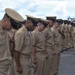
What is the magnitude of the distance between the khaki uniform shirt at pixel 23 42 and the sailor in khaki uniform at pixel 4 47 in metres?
0.65

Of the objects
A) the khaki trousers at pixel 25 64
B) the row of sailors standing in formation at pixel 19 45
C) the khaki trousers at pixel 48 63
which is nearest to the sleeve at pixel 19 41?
the row of sailors standing in formation at pixel 19 45

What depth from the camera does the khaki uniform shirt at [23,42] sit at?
652 cm

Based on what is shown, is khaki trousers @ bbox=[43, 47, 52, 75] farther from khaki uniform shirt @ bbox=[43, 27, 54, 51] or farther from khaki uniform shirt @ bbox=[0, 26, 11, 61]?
khaki uniform shirt @ bbox=[0, 26, 11, 61]

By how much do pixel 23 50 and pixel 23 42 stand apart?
141mm

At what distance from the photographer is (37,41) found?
8008 mm

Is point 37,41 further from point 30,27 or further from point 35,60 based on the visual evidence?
point 30,27

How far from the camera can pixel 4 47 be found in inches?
229

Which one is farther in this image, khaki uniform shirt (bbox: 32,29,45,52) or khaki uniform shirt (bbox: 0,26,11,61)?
khaki uniform shirt (bbox: 32,29,45,52)

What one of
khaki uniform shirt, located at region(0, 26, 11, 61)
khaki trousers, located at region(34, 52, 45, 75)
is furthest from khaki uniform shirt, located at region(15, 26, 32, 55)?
Answer: khaki trousers, located at region(34, 52, 45, 75)

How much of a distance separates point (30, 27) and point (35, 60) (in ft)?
4.32

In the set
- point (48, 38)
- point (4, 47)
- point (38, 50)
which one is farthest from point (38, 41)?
point (4, 47)

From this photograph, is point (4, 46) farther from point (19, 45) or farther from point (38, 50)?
point (38, 50)

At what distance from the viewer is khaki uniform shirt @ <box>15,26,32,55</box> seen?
21.4 feet

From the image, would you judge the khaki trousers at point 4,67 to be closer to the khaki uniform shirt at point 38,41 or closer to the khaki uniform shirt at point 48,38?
the khaki uniform shirt at point 38,41
